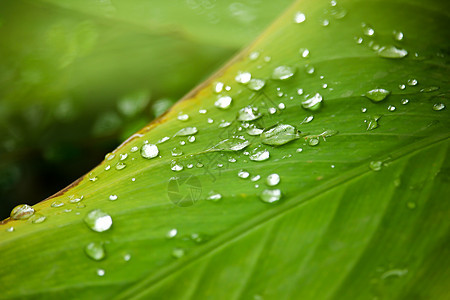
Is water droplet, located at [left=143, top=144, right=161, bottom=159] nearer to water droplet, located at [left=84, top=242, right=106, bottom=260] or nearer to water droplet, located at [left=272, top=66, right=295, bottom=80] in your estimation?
water droplet, located at [left=84, top=242, right=106, bottom=260]

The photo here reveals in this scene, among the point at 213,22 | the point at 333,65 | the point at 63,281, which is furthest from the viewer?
the point at 213,22

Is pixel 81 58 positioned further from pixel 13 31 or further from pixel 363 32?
pixel 363 32

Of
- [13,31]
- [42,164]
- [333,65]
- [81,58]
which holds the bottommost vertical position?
[333,65]

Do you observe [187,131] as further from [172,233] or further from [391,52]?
[391,52]

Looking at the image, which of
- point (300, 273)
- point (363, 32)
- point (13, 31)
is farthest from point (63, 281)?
point (13, 31)

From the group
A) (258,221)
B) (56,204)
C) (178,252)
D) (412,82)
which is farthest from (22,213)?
(412,82)

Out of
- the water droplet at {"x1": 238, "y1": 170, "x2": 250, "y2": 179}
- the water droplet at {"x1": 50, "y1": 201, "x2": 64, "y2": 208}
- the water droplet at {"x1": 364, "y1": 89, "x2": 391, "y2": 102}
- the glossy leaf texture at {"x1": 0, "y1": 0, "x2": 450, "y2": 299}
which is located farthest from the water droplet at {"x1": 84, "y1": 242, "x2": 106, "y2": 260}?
the water droplet at {"x1": 364, "y1": 89, "x2": 391, "y2": 102}
